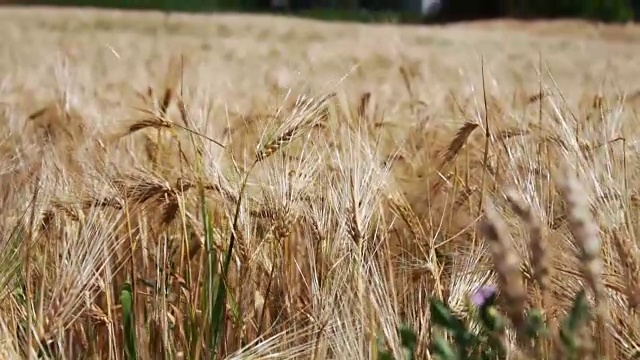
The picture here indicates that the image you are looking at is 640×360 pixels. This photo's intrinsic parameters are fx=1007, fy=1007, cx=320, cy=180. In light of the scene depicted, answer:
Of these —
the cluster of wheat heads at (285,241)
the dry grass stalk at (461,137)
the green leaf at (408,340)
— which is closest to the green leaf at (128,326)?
the cluster of wheat heads at (285,241)

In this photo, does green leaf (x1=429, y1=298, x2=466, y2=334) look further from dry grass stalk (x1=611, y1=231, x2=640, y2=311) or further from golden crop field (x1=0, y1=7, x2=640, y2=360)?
dry grass stalk (x1=611, y1=231, x2=640, y2=311)

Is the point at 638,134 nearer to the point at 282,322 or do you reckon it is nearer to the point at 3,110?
the point at 282,322

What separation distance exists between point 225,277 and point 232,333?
10 cm

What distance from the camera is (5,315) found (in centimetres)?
94

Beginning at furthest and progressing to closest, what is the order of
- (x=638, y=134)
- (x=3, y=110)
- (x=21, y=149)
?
(x=3, y=110)
(x=21, y=149)
(x=638, y=134)

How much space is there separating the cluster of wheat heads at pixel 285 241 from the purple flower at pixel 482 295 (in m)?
0.02

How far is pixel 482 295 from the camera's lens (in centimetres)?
90

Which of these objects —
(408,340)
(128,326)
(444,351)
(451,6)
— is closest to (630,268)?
(444,351)

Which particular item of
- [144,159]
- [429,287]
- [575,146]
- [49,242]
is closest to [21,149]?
[144,159]

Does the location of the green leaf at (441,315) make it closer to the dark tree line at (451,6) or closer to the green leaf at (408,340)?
the green leaf at (408,340)

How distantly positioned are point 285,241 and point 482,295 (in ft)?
0.80

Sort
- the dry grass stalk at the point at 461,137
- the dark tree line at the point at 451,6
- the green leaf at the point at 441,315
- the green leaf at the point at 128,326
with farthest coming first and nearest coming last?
the dark tree line at the point at 451,6 → the dry grass stalk at the point at 461,137 → the green leaf at the point at 128,326 → the green leaf at the point at 441,315

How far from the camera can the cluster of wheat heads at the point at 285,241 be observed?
89cm

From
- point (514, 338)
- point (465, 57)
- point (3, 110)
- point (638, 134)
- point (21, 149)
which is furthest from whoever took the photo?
point (465, 57)
